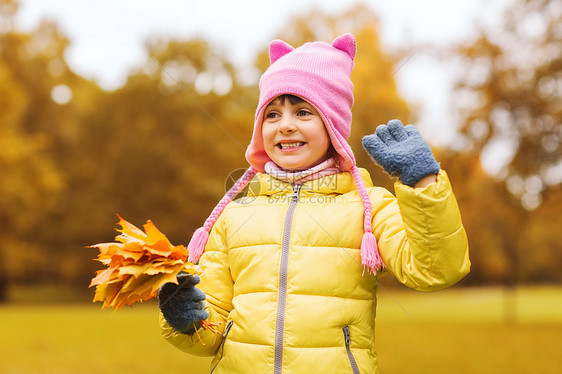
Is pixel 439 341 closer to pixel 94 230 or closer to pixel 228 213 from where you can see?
pixel 228 213

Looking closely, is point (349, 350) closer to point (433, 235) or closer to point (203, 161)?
point (433, 235)

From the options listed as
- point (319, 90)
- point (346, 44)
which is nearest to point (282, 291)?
point (319, 90)

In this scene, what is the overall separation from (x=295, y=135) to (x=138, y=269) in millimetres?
882

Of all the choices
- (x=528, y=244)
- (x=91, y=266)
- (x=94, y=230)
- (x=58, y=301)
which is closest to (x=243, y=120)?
(x=94, y=230)

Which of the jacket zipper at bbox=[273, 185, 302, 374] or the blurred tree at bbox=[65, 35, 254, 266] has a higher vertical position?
the blurred tree at bbox=[65, 35, 254, 266]

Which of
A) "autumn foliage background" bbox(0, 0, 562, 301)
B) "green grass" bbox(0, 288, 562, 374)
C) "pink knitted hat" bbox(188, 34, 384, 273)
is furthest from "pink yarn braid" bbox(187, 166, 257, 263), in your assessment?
"autumn foliage background" bbox(0, 0, 562, 301)

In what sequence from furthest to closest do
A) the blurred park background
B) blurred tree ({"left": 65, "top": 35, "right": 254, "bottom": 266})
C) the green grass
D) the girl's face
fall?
blurred tree ({"left": 65, "top": 35, "right": 254, "bottom": 266}) < the blurred park background < the green grass < the girl's face

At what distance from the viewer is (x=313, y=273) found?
2199mm

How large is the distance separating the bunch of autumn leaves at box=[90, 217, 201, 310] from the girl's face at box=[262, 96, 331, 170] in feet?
2.24

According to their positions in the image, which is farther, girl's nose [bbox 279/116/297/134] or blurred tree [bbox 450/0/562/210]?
blurred tree [bbox 450/0/562/210]

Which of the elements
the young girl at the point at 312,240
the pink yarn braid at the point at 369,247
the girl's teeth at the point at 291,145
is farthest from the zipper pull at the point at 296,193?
the pink yarn braid at the point at 369,247

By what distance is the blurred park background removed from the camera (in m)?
11.6

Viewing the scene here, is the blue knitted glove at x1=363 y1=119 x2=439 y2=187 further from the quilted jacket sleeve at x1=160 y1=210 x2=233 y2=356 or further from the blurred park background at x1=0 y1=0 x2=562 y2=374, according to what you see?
the blurred park background at x1=0 y1=0 x2=562 y2=374

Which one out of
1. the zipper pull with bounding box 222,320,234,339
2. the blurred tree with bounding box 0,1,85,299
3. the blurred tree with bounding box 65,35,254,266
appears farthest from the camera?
the blurred tree with bounding box 65,35,254,266
